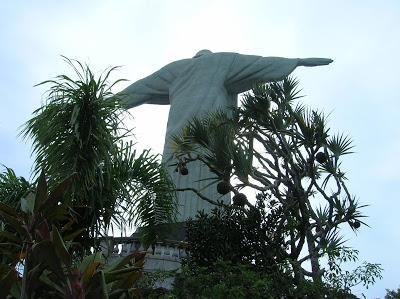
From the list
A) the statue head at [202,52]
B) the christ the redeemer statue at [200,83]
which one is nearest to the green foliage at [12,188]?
the christ the redeemer statue at [200,83]

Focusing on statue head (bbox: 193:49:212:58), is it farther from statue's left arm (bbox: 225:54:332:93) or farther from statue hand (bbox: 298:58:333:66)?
statue hand (bbox: 298:58:333:66)

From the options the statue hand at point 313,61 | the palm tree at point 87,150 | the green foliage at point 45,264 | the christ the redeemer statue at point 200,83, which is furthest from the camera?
the christ the redeemer statue at point 200,83

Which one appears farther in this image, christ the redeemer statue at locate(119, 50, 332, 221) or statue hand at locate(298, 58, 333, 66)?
christ the redeemer statue at locate(119, 50, 332, 221)

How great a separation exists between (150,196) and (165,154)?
968 centimetres

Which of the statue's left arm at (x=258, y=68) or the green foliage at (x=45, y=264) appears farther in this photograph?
the statue's left arm at (x=258, y=68)

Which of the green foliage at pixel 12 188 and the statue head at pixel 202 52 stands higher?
the statue head at pixel 202 52

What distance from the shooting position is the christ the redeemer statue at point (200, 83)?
15259 mm

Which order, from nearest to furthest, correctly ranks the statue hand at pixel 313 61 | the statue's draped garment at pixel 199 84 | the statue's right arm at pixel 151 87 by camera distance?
1. the statue hand at pixel 313 61
2. the statue's draped garment at pixel 199 84
3. the statue's right arm at pixel 151 87

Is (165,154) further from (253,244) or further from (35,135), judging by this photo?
(35,135)

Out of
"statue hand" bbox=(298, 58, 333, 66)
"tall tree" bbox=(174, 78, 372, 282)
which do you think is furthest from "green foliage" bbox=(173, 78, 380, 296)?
"statue hand" bbox=(298, 58, 333, 66)

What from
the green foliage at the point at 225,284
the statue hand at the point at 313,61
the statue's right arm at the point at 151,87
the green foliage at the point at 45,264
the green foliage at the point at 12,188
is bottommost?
the green foliage at the point at 45,264

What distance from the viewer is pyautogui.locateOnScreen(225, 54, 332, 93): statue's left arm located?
49.5 ft

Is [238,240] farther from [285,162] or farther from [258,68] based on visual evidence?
[258,68]

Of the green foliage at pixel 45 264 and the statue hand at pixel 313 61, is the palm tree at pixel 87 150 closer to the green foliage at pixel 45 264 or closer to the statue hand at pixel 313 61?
the green foliage at pixel 45 264
